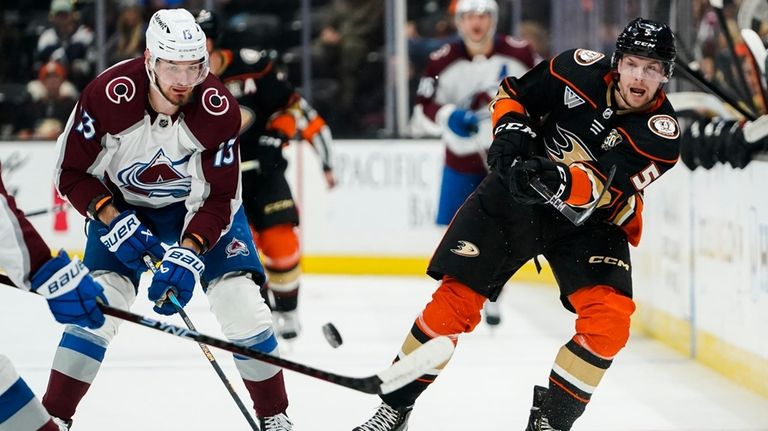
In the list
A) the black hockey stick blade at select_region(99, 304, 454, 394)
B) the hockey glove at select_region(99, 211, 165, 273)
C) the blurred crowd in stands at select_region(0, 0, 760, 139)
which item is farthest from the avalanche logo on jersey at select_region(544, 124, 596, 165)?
the blurred crowd in stands at select_region(0, 0, 760, 139)

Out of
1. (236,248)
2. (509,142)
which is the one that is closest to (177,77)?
(236,248)

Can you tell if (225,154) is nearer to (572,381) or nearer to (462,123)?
(572,381)

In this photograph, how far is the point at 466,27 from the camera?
5633 mm

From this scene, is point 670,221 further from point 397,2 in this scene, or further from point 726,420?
point 397,2

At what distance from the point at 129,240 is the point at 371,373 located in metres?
1.64

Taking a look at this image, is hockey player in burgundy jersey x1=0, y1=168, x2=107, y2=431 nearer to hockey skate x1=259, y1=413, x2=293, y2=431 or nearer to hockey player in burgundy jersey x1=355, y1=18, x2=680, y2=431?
hockey skate x1=259, y1=413, x2=293, y2=431

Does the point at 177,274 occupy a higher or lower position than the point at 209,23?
lower

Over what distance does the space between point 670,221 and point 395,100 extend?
283 centimetres

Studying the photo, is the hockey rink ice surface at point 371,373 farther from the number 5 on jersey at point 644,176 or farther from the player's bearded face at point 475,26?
the player's bearded face at point 475,26

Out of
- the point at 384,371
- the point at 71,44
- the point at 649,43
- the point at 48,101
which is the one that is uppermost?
the point at 649,43

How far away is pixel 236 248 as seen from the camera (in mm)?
3123

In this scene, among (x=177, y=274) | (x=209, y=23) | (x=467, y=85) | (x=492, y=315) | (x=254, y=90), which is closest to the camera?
(x=177, y=274)

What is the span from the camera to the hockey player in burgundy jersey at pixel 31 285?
2369 mm

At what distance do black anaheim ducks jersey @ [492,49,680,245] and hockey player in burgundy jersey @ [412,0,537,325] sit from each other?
7.39 feet
